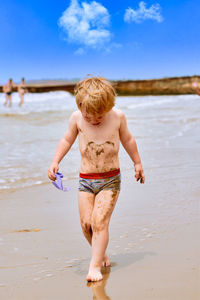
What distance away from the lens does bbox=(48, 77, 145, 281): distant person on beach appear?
244 cm

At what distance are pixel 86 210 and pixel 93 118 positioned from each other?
21.1 inches

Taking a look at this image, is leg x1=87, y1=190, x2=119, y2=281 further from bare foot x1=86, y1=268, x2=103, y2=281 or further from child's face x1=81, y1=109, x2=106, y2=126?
child's face x1=81, y1=109, x2=106, y2=126

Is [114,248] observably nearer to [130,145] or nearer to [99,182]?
[99,182]

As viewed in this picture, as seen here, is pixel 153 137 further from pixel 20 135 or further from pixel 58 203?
pixel 58 203

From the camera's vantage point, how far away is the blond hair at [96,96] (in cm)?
242

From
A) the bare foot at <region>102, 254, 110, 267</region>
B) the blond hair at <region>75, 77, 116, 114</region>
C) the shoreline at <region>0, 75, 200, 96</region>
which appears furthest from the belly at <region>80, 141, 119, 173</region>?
the shoreline at <region>0, 75, 200, 96</region>

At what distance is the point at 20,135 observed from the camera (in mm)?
10297

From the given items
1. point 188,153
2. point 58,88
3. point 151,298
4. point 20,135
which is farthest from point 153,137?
point 58,88

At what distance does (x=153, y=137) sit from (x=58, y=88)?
3888cm

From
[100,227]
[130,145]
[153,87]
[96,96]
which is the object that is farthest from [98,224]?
[153,87]

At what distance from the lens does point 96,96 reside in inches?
95.0

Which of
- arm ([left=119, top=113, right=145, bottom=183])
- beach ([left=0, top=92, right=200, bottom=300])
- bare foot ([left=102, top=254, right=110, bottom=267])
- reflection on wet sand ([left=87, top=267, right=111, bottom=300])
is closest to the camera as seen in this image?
reflection on wet sand ([left=87, top=267, right=111, bottom=300])

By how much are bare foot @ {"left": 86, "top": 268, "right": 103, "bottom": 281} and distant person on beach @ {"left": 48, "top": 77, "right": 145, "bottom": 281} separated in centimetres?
9

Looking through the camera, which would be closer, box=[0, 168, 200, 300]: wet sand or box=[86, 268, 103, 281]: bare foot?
box=[0, 168, 200, 300]: wet sand
